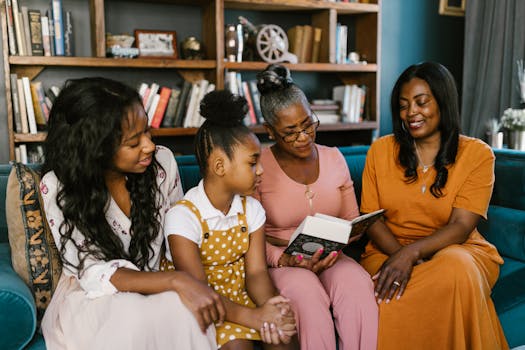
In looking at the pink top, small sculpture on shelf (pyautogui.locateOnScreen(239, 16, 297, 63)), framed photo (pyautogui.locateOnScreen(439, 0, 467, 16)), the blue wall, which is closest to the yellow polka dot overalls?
the pink top

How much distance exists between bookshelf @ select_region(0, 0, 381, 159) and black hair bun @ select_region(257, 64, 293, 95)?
1.27 m

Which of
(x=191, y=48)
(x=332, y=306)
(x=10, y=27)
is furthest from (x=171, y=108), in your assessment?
(x=332, y=306)

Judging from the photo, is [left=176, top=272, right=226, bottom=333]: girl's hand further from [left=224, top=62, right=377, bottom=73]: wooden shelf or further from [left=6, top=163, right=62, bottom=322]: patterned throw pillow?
[left=224, top=62, right=377, bottom=73]: wooden shelf

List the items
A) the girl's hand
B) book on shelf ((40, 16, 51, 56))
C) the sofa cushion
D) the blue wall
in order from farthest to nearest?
the blue wall
book on shelf ((40, 16, 51, 56))
the sofa cushion
the girl's hand

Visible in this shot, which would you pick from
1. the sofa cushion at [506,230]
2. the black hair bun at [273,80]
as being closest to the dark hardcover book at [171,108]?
the black hair bun at [273,80]

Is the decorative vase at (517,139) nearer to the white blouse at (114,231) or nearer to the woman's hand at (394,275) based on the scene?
the woman's hand at (394,275)

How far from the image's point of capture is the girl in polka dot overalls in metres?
1.53

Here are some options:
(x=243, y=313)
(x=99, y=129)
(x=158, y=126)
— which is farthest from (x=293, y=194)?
(x=158, y=126)

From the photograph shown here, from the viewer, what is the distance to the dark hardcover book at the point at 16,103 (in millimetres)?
2795

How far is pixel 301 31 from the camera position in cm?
349

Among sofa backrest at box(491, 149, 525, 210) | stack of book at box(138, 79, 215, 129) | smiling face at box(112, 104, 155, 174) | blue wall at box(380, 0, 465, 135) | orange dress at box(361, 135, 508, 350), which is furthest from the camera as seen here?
blue wall at box(380, 0, 465, 135)

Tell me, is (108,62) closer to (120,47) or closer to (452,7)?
(120,47)

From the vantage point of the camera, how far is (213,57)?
319 cm

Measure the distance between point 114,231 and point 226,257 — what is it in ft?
1.10
